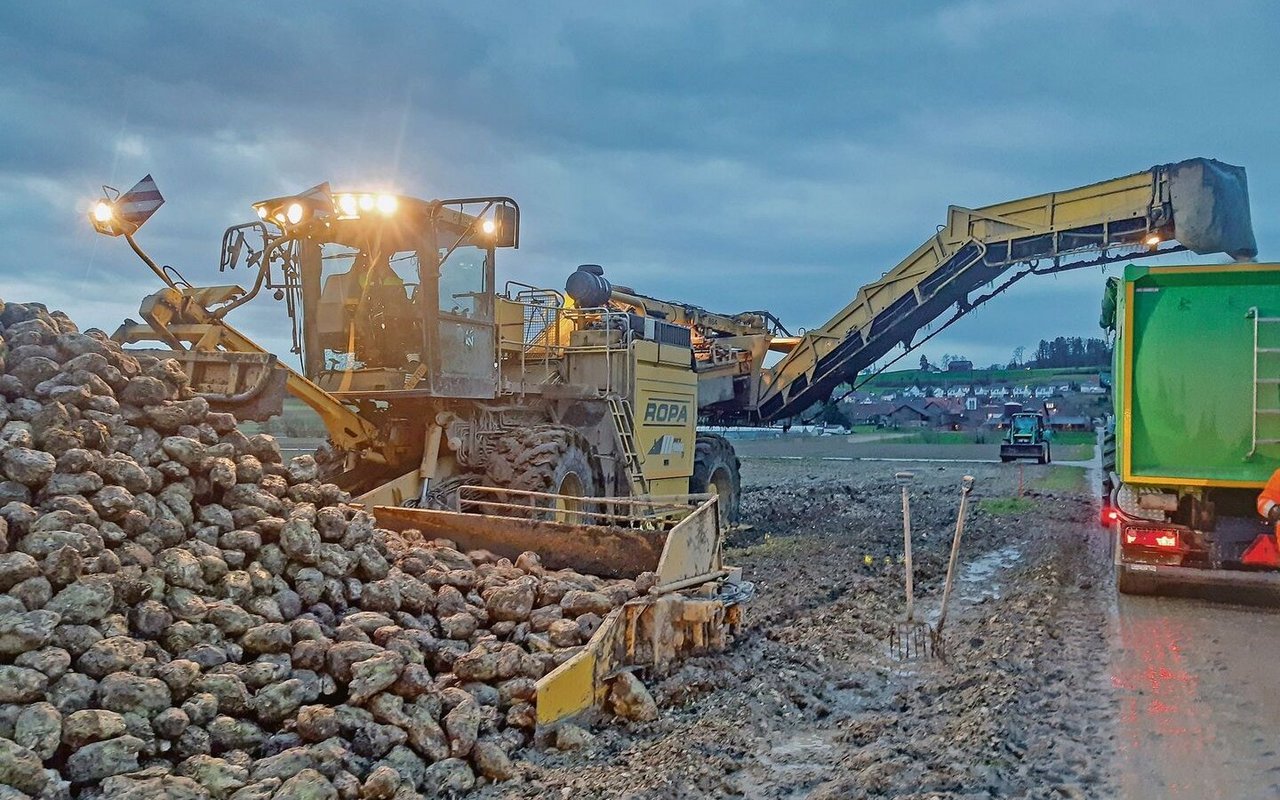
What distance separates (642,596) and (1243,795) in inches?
110

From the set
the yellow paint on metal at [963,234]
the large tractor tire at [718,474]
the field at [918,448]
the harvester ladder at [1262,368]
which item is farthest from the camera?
the field at [918,448]

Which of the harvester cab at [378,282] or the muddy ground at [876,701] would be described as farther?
the harvester cab at [378,282]

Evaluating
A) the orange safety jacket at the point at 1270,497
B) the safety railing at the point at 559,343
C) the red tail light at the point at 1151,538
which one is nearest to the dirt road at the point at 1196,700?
the red tail light at the point at 1151,538

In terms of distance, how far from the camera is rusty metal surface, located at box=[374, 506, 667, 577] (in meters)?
5.77

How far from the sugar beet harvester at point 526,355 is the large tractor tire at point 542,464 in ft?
0.06

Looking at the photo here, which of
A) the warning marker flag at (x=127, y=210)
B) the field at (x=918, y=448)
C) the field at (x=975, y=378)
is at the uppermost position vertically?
the field at (x=975, y=378)

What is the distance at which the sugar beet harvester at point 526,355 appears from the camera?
237 inches

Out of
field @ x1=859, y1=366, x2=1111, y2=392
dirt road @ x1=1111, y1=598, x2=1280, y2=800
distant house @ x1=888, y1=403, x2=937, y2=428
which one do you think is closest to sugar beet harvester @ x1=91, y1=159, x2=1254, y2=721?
dirt road @ x1=1111, y1=598, x2=1280, y2=800

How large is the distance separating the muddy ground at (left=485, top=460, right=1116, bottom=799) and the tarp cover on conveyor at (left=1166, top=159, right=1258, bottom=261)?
149 inches

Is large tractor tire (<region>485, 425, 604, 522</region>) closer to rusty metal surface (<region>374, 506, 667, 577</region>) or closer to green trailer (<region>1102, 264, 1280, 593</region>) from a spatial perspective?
rusty metal surface (<region>374, 506, 667, 577</region>)

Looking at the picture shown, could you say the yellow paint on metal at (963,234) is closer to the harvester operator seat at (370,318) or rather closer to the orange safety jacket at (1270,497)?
the orange safety jacket at (1270,497)

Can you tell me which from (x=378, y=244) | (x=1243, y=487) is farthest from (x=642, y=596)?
(x=1243, y=487)

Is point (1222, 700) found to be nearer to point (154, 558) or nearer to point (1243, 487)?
point (1243, 487)

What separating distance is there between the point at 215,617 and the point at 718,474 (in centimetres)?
874
